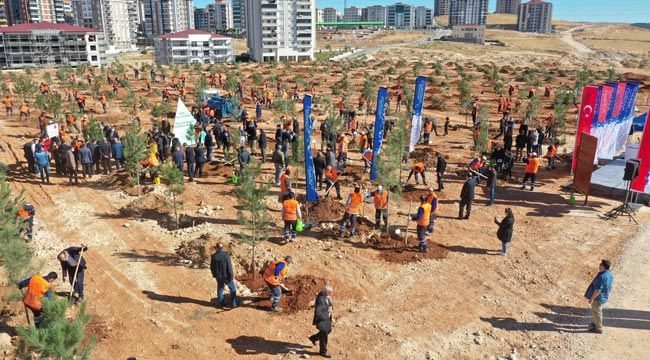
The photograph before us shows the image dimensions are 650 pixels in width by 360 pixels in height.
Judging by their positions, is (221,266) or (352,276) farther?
(352,276)

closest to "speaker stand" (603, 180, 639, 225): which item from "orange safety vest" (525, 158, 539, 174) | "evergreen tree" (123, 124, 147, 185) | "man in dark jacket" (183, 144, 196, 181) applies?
"orange safety vest" (525, 158, 539, 174)

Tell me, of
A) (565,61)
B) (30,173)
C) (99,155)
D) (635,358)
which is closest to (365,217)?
(635,358)

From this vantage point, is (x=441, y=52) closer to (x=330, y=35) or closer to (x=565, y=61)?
(x=565, y=61)

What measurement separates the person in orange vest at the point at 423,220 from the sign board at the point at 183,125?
34.2 feet

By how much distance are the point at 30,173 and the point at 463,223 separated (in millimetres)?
16757

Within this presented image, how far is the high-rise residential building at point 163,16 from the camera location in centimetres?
17338

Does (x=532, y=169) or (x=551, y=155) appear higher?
(x=532, y=169)

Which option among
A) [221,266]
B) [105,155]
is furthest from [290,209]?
[105,155]

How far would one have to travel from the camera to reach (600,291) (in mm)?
9883

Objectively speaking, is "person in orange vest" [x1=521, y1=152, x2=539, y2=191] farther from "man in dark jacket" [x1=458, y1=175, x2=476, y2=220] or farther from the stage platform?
"man in dark jacket" [x1=458, y1=175, x2=476, y2=220]

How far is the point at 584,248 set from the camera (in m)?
14.3

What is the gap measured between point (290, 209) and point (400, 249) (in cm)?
317

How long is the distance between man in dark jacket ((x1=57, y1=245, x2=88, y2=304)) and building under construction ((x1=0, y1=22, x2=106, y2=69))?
255 ft

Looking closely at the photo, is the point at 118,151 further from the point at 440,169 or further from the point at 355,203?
the point at 440,169
